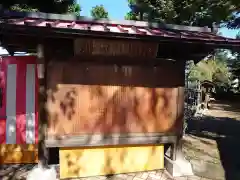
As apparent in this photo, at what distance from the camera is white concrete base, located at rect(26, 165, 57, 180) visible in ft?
13.5

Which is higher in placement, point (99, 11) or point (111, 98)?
point (99, 11)

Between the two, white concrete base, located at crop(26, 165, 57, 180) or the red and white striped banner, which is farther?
the red and white striped banner

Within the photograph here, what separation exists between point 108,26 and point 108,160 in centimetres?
250

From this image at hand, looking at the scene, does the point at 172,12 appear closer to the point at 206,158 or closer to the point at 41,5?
the point at 41,5

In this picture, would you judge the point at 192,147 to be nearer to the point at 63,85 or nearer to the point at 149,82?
the point at 149,82

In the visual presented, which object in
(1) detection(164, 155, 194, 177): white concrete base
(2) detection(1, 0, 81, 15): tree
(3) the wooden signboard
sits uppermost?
(2) detection(1, 0, 81, 15): tree

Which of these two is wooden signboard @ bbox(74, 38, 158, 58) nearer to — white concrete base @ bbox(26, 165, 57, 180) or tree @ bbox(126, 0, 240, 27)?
white concrete base @ bbox(26, 165, 57, 180)

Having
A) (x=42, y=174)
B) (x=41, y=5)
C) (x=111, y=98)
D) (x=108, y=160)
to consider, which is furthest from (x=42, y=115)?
(x=41, y=5)

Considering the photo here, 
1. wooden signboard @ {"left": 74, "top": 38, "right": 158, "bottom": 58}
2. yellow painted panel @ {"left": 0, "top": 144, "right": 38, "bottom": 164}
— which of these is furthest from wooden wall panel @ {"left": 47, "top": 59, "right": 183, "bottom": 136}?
yellow painted panel @ {"left": 0, "top": 144, "right": 38, "bottom": 164}

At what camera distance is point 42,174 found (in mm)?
4148

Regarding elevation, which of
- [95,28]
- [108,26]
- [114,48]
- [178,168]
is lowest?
[178,168]

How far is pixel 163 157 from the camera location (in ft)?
16.0

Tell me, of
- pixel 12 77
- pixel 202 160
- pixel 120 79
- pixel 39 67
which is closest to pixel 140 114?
pixel 120 79

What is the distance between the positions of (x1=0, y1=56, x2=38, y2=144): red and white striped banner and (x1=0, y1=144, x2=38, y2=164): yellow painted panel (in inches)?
5.2
